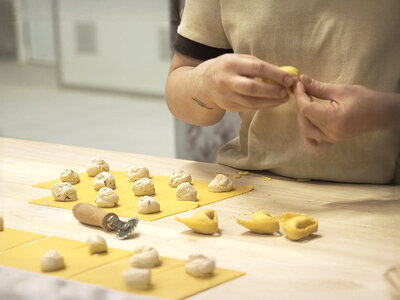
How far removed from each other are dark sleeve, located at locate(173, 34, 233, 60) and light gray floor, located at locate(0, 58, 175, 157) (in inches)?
99.9

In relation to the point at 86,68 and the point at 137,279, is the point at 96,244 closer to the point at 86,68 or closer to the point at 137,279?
the point at 137,279

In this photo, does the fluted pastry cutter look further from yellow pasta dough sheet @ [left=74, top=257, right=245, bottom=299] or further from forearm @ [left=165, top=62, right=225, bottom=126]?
forearm @ [left=165, top=62, right=225, bottom=126]

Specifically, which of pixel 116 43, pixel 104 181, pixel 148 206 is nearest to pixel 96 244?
pixel 148 206

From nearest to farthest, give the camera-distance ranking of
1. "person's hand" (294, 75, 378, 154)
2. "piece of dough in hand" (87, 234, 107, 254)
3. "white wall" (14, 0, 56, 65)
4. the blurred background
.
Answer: "piece of dough in hand" (87, 234, 107, 254), "person's hand" (294, 75, 378, 154), the blurred background, "white wall" (14, 0, 56, 65)

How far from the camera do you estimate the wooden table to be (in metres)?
0.66

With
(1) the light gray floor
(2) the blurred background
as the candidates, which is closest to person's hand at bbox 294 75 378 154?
(1) the light gray floor

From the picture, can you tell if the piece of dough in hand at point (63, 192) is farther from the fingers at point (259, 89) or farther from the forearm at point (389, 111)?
the forearm at point (389, 111)

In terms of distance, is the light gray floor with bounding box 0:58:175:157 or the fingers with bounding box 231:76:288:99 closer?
the fingers with bounding box 231:76:288:99

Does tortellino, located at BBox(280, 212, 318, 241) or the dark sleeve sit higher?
the dark sleeve

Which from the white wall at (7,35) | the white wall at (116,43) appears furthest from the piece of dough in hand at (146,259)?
the white wall at (7,35)

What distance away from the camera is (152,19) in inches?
175

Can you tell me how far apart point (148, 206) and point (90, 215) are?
8 centimetres

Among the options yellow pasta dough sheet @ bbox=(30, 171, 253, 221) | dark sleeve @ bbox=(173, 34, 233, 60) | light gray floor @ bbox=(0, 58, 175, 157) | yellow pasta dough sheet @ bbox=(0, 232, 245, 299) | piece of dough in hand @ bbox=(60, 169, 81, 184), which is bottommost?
light gray floor @ bbox=(0, 58, 175, 157)

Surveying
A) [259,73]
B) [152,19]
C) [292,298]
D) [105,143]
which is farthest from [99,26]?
[292,298]
